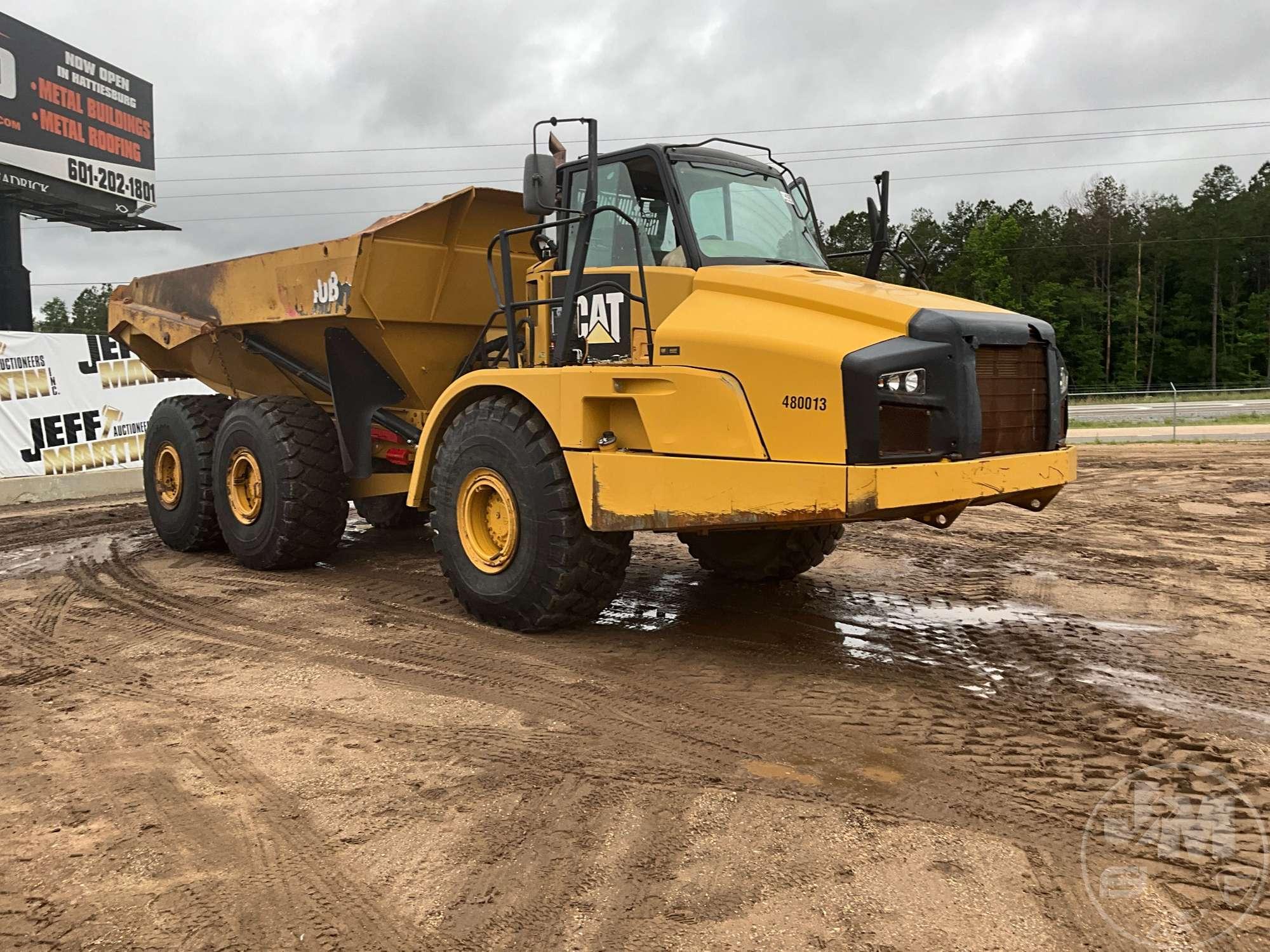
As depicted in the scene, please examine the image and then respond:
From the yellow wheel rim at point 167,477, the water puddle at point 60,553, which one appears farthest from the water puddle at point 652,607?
the water puddle at point 60,553

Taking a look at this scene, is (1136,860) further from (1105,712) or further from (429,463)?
(429,463)

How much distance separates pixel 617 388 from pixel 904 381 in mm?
1430

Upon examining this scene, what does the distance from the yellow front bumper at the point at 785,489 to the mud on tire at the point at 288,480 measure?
9.91 feet

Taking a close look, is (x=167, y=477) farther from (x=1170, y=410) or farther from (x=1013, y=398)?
(x=1170, y=410)

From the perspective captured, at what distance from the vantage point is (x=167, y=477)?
29.3ft

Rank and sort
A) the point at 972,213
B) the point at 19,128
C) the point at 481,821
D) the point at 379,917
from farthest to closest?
the point at 972,213 → the point at 19,128 → the point at 481,821 → the point at 379,917

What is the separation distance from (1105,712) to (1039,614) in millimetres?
1984

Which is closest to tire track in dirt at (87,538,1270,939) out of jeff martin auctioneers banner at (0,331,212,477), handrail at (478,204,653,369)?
handrail at (478,204,653,369)

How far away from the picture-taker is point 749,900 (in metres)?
2.90

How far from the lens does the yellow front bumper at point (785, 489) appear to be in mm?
4477

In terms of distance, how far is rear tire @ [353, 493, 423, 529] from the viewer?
935 cm

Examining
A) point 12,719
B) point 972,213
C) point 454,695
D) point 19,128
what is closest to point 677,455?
point 454,695

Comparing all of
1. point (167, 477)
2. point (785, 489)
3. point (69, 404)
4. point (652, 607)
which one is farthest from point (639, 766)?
point (69, 404)

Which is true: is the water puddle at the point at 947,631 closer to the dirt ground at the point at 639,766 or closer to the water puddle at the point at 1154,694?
the dirt ground at the point at 639,766
